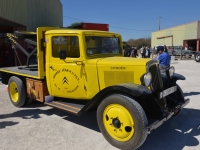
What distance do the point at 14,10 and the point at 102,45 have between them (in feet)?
27.6

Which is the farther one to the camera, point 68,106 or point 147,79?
point 68,106

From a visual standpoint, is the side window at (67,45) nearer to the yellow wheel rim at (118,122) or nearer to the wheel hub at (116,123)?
the yellow wheel rim at (118,122)

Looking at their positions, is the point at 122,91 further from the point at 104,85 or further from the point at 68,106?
the point at 68,106

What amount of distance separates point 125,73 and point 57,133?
67.8 inches

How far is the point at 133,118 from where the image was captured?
3047 millimetres

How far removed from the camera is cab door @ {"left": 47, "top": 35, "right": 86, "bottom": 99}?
13.2 feet

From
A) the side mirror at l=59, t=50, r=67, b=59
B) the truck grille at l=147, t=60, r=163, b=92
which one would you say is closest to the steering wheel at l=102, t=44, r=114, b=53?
the side mirror at l=59, t=50, r=67, b=59

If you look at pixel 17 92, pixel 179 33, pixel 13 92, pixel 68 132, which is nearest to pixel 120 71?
pixel 68 132

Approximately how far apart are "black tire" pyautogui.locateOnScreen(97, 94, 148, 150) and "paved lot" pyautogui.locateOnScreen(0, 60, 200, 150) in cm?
22

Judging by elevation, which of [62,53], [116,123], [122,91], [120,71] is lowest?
[116,123]

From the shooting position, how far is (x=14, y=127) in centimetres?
411

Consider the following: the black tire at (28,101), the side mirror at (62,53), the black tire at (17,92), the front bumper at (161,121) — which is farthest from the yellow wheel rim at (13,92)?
the front bumper at (161,121)

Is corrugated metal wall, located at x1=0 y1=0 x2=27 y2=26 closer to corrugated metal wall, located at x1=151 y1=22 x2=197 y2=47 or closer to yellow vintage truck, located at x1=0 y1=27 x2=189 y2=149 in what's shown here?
yellow vintage truck, located at x1=0 y1=27 x2=189 y2=149

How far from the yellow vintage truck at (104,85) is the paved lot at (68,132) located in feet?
1.21
